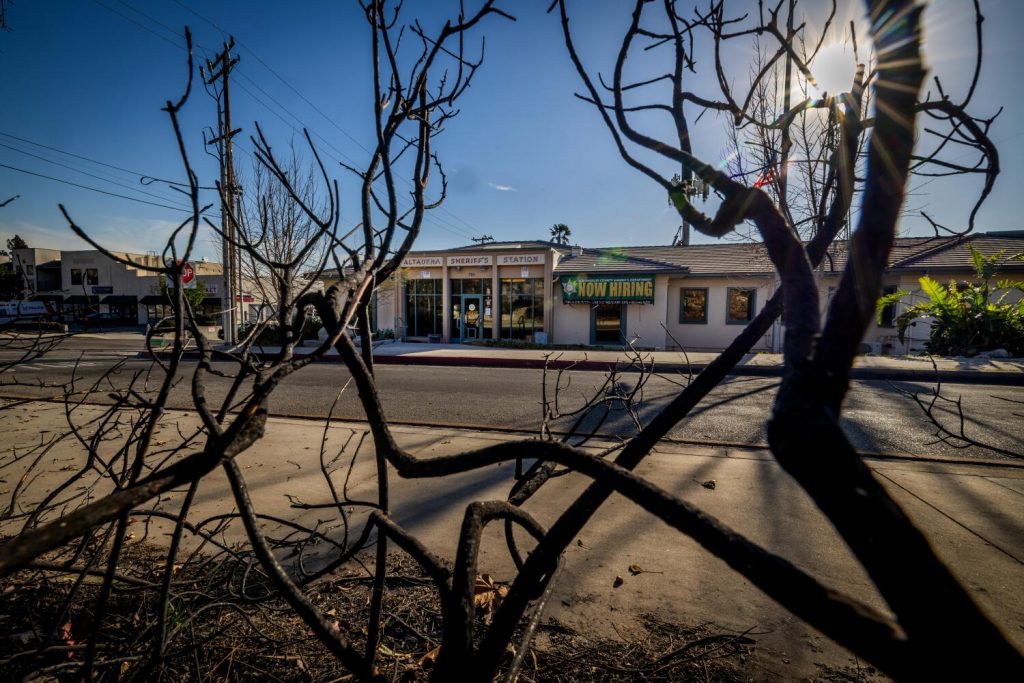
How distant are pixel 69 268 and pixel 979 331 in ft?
205

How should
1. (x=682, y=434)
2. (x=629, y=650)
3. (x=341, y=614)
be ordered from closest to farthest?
(x=629, y=650) → (x=341, y=614) → (x=682, y=434)

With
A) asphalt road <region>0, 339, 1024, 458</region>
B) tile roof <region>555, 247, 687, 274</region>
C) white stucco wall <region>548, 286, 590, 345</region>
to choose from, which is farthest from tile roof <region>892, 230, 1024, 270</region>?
white stucco wall <region>548, 286, 590, 345</region>

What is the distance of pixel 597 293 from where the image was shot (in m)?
20.4

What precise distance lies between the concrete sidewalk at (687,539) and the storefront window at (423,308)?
1784 centimetres

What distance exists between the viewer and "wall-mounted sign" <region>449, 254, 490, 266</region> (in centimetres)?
2166

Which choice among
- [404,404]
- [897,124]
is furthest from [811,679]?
[404,404]

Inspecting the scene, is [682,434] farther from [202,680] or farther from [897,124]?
[897,124]

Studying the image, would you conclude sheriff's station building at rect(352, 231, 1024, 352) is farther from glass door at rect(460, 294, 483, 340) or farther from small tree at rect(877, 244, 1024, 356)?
small tree at rect(877, 244, 1024, 356)

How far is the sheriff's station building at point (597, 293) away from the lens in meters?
19.3

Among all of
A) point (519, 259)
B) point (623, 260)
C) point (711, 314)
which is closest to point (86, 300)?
point (519, 259)

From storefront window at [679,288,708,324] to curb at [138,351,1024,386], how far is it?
784cm

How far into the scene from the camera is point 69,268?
4350 cm

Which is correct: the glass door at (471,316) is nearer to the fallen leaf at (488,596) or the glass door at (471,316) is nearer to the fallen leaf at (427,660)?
the fallen leaf at (488,596)

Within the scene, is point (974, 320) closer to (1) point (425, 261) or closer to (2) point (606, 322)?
(2) point (606, 322)
